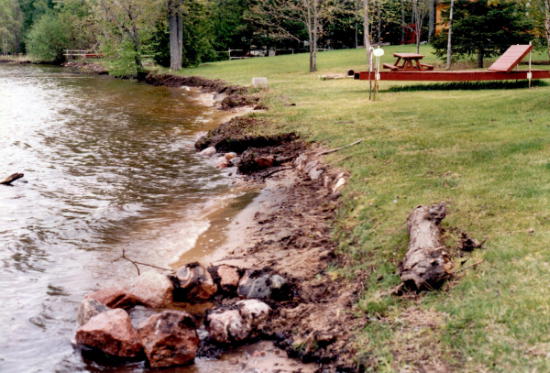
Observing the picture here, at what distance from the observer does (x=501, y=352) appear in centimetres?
407

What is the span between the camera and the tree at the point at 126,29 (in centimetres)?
3891

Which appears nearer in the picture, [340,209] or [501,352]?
[501,352]

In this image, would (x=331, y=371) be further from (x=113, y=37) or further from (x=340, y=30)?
(x=340, y=30)

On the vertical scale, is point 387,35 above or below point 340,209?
above

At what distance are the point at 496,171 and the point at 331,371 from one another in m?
4.37

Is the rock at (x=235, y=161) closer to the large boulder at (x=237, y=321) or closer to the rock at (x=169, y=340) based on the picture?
the large boulder at (x=237, y=321)

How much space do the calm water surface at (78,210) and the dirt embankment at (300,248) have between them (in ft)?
3.24

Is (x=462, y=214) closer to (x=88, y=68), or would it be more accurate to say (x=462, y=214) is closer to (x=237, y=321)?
(x=237, y=321)

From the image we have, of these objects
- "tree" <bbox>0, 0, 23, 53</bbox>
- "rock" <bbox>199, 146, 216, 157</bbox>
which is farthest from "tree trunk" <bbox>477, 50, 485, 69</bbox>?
"tree" <bbox>0, 0, 23, 53</bbox>

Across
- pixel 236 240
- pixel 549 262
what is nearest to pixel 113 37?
pixel 236 240

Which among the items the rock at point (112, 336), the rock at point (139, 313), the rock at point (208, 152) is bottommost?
the rock at point (139, 313)

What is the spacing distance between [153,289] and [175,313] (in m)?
0.98

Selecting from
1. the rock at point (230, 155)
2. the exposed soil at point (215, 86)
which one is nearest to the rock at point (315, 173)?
the rock at point (230, 155)

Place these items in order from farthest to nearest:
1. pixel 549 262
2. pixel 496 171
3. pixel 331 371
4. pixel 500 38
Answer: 1. pixel 500 38
2. pixel 496 171
3. pixel 549 262
4. pixel 331 371
